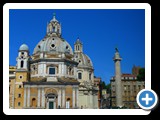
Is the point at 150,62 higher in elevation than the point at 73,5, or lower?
lower

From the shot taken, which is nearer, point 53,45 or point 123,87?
point 53,45

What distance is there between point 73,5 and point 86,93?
20.3 m

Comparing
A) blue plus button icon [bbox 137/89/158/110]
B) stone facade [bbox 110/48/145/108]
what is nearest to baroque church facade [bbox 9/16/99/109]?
stone facade [bbox 110/48/145/108]

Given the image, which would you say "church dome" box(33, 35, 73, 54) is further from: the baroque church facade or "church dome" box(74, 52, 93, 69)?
"church dome" box(74, 52, 93, 69)

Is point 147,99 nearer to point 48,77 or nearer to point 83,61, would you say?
point 48,77

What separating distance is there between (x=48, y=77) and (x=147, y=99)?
16.3 meters

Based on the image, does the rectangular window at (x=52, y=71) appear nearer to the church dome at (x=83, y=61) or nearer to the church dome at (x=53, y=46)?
the church dome at (x=53, y=46)

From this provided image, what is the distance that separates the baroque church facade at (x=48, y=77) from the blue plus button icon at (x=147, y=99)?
1398 cm

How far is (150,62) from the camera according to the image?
9539 mm

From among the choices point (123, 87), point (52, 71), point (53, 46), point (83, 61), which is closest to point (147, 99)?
point (52, 71)

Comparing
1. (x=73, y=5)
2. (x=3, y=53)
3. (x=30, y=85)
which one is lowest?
(x=30, y=85)

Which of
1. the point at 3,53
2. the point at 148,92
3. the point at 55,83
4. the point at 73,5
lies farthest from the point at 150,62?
the point at 55,83

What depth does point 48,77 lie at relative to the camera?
81.5 feet

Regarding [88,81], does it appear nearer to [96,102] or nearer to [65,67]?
[96,102]
